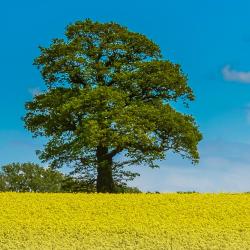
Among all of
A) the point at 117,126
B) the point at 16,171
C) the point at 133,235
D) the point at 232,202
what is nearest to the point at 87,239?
the point at 133,235

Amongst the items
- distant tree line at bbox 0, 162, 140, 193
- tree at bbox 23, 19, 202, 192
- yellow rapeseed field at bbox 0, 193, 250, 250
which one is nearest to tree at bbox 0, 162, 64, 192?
distant tree line at bbox 0, 162, 140, 193

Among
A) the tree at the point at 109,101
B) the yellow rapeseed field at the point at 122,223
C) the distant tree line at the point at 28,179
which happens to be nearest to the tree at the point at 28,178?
the distant tree line at the point at 28,179

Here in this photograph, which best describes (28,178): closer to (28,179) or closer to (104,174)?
(28,179)

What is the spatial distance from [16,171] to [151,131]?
779 inches

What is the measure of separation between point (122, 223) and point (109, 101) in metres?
12.4

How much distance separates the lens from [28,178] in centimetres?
4791

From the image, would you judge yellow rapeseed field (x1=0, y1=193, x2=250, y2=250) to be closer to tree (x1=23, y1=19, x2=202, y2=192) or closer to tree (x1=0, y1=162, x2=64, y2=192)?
tree (x1=23, y1=19, x2=202, y2=192)

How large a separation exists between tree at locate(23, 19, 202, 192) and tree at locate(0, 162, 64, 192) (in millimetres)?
13810

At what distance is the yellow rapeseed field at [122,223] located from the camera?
1764cm

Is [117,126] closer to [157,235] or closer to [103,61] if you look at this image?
[103,61]

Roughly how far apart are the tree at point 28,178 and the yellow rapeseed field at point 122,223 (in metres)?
24.3

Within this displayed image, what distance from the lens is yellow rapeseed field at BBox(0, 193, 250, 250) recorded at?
17641 mm

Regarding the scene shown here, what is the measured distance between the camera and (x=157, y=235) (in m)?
A: 18.0

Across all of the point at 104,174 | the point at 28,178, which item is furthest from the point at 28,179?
the point at 104,174
